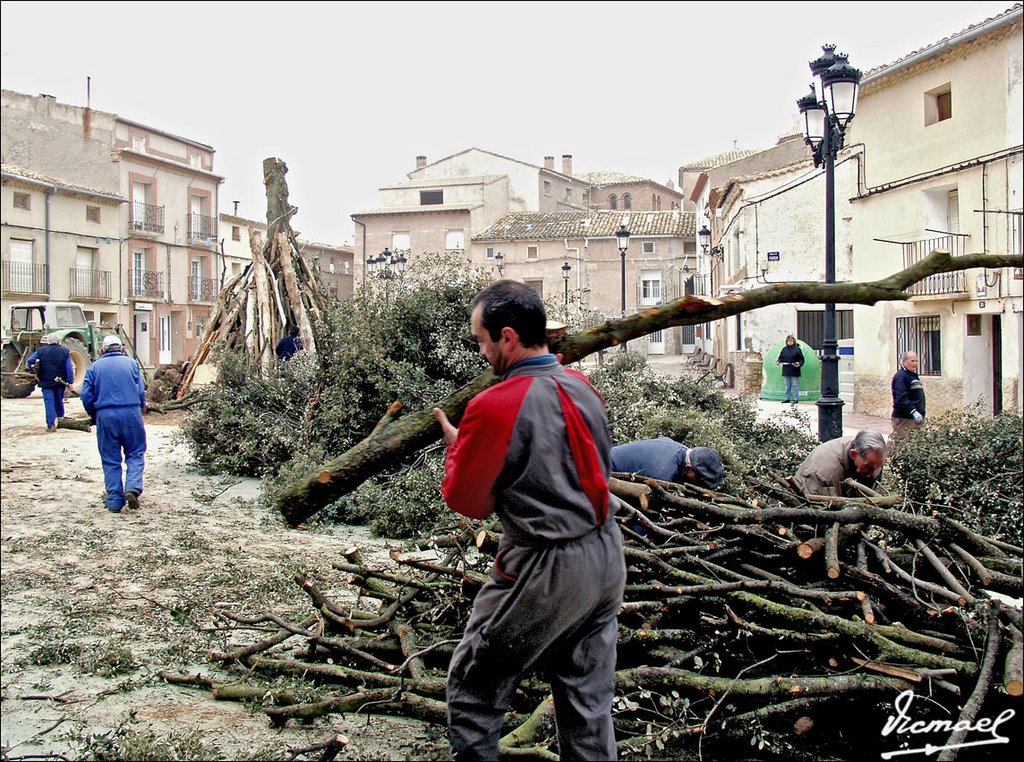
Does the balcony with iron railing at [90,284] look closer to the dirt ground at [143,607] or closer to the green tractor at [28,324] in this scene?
the green tractor at [28,324]

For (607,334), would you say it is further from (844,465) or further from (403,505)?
(403,505)

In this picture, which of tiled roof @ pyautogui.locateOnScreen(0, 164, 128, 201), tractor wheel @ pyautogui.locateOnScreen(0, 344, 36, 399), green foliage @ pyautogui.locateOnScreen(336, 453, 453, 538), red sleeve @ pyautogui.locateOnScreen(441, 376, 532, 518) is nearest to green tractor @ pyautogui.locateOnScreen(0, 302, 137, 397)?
tractor wheel @ pyautogui.locateOnScreen(0, 344, 36, 399)

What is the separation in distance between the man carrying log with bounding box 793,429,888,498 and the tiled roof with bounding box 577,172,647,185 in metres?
62.7

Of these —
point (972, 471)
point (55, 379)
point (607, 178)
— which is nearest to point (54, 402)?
point (55, 379)

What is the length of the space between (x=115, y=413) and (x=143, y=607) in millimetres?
3892

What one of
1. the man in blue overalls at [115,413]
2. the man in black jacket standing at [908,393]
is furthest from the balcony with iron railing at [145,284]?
the man in black jacket standing at [908,393]

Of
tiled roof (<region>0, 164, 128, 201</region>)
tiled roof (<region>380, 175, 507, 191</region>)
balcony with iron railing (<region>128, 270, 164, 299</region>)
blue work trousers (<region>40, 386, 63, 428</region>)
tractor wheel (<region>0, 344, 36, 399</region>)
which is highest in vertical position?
tiled roof (<region>380, 175, 507, 191</region>)

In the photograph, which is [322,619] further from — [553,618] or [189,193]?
[189,193]

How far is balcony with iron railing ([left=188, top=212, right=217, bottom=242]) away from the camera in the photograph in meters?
6.18

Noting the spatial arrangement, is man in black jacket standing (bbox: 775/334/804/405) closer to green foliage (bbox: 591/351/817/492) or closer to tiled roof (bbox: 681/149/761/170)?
green foliage (bbox: 591/351/817/492)

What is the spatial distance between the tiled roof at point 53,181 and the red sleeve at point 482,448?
4.70 ft

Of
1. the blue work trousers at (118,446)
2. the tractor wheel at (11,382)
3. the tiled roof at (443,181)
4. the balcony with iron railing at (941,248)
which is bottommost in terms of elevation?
the blue work trousers at (118,446)

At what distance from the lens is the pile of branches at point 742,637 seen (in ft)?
13.0

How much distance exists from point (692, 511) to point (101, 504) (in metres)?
7.12
